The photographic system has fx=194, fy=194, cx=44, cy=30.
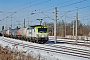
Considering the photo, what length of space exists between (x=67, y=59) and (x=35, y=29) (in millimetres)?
18266

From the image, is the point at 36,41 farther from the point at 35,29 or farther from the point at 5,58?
the point at 5,58

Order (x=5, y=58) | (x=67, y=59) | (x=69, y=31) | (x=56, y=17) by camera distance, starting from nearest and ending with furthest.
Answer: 1. (x=5, y=58)
2. (x=67, y=59)
3. (x=56, y=17)
4. (x=69, y=31)

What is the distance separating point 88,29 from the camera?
81438mm

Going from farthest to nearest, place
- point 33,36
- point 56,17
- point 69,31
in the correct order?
point 69,31 < point 33,36 < point 56,17

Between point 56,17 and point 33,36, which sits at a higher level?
point 56,17

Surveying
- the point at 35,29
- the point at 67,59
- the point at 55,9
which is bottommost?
the point at 67,59

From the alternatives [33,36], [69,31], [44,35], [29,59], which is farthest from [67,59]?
[69,31]

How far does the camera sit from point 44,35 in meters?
29.6

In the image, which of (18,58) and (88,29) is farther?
(88,29)

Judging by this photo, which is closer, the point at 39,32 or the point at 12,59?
the point at 12,59

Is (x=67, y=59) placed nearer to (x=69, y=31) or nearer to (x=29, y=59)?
(x=29, y=59)

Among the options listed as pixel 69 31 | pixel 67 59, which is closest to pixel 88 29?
pixel 69 31

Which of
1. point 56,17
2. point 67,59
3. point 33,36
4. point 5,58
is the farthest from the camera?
point 33,36

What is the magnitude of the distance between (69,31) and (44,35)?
50.6 m
